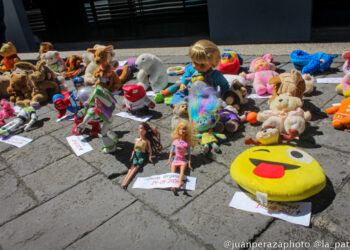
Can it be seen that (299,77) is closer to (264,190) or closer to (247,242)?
(264,190)

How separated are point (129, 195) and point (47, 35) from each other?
38.1ft

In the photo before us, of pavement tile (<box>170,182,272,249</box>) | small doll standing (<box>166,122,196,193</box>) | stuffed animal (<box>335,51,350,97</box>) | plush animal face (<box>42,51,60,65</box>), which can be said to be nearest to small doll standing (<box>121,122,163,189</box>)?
small doll standing (<box>166,122,196,193</box>)

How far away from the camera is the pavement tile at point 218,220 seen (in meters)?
1.96

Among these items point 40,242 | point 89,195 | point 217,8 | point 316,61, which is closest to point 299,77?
point 316,61

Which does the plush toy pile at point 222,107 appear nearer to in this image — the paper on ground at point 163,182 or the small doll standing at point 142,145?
Result: the small doll standing at point 142,145

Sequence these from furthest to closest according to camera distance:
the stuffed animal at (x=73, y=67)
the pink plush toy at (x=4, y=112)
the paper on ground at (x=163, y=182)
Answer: the stuffed animal at (x=73, y=67)
the pink plush toy at (x=4, y=112)
the paper on ground at (x=163, y=182)

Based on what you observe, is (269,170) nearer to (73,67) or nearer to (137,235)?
(137,235)

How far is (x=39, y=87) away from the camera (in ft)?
16.8

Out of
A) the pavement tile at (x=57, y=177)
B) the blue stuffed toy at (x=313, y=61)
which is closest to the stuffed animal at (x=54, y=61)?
the pavement tile at (x=57, y=177)

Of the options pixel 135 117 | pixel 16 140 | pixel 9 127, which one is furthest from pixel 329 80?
pixel 9 127

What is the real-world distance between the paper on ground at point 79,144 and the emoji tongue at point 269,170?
2099 millimetres

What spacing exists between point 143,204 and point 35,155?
1.88 m

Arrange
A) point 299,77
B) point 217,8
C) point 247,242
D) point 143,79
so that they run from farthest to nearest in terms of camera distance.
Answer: point 217,8 < point 143,79 < point 299,77 < point 247,242

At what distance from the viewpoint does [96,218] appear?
2318mm
